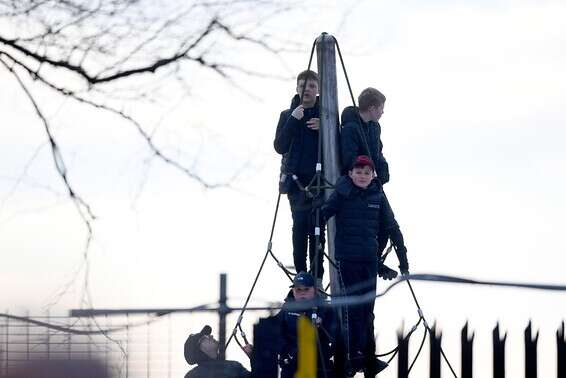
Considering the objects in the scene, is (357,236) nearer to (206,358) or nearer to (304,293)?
(304,293)

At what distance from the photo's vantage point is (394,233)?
10.4m

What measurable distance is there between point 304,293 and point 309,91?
5.73 feet

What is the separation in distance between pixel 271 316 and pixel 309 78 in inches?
112

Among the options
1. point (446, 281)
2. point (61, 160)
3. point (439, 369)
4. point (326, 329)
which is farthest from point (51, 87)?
point (446, 281)

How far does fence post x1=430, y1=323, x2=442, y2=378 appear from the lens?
722 centimetres

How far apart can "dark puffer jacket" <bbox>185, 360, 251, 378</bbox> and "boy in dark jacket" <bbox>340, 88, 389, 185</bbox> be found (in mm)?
1838

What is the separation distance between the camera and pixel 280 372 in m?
9.17

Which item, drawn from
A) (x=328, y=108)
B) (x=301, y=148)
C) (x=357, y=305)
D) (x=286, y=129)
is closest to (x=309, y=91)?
(x=328, y=108)

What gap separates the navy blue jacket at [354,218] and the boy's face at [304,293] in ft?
1.49

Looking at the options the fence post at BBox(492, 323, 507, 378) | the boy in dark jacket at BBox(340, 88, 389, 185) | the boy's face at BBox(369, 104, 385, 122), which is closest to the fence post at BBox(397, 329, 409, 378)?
the fence post at BBox(492, 323, 507, 378)

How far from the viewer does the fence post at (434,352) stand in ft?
23.7

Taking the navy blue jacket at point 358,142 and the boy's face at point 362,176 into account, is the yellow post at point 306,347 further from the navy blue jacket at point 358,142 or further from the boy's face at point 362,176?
the navy blue jacket at point 358,142

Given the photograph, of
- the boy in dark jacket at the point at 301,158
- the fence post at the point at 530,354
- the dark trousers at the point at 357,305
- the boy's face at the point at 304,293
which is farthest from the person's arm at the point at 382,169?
the fence post at the point at 530,354

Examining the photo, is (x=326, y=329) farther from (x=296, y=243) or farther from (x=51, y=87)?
(x=51, y=87)
